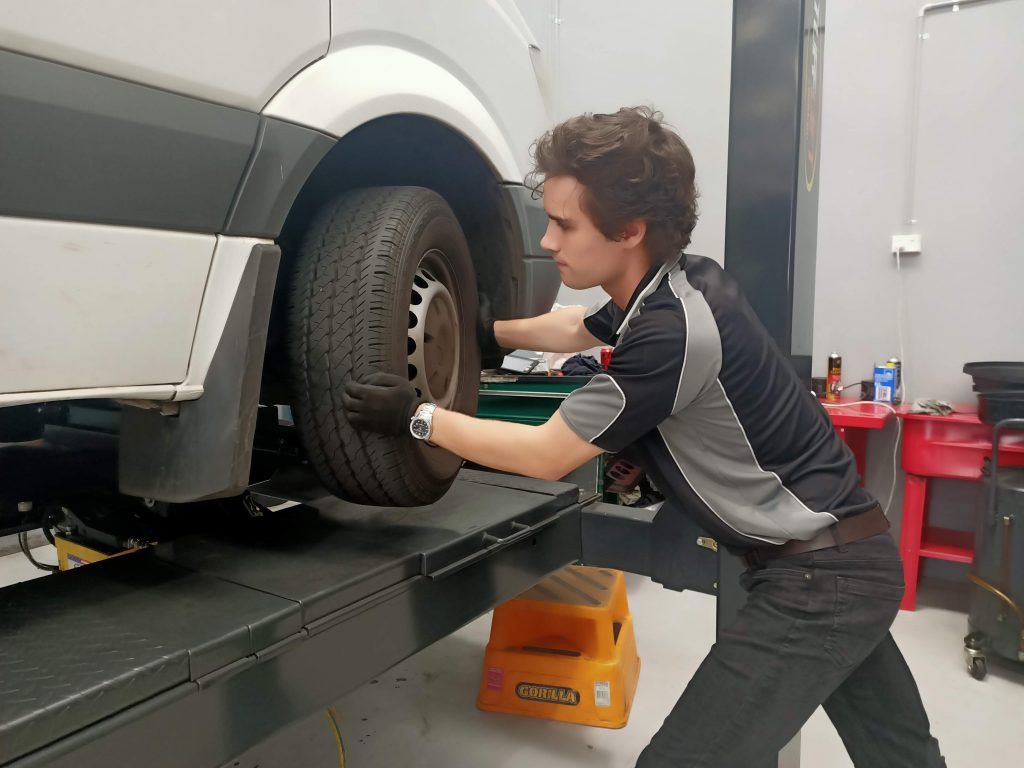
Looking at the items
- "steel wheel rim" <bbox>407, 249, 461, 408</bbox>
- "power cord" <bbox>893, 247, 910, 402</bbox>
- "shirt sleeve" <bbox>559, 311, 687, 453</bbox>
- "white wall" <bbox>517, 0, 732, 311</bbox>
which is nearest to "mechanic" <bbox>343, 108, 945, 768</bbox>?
"shirt sleeve" <bbox>559, 311, 687, 453</bbox>

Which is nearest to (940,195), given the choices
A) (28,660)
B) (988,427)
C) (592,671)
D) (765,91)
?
(988,427)

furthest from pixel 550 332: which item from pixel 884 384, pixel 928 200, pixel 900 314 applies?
pixel 928 200

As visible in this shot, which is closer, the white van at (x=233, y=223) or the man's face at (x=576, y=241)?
the white van at (x=233, y=223)

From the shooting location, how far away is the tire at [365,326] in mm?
1169

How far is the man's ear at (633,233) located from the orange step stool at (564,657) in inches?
45.7

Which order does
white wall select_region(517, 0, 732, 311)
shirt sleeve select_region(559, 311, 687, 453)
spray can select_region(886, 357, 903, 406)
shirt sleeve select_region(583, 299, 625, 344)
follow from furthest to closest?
1. white wall select_region(517, 0, 732, 311)
2. spray can select_region(886, 357, 903, 406)
3. shirt sleeve select_region(583, 299, 625, 344)
4. shirt sleeve select_region(559, 311, 687, 453)

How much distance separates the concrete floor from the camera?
181 cm

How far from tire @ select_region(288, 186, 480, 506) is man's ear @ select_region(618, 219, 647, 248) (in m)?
0.35

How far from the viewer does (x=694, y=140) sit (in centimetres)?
401

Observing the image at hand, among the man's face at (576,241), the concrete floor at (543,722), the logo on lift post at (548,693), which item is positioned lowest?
the concrete floor at (543,722)

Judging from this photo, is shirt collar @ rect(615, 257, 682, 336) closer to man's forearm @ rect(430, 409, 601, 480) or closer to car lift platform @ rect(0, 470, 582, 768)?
man's forearm @ rect(430, 409, 601, 480)

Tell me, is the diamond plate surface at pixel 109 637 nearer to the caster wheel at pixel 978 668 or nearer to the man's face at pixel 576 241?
the man's face at pixel 576 241

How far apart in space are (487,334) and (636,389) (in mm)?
644

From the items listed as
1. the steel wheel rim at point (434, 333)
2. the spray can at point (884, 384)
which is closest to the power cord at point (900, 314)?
the spray can at point (884, 384)
